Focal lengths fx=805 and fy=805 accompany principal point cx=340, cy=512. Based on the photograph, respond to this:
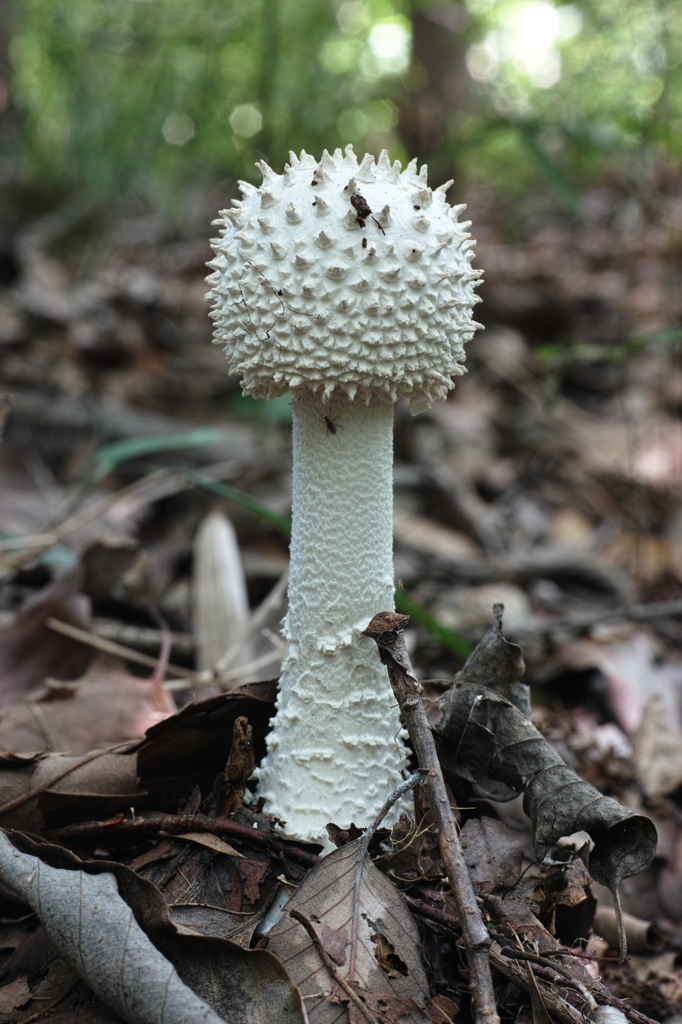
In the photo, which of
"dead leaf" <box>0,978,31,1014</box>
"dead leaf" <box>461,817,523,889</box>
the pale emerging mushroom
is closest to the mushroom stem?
the pale emerging mushroom

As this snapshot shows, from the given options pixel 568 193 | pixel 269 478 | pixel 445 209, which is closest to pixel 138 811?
pixel 445 209

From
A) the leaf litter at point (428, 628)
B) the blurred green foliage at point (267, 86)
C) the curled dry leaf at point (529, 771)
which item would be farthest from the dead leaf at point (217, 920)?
the blurred green foliage at point (267, 86)

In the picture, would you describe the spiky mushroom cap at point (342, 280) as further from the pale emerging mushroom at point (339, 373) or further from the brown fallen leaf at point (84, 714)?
the brown fallen leaf at point (84, 714)

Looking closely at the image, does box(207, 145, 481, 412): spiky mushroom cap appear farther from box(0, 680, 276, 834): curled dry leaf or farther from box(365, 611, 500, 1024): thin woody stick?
box(0, 680, 276, 834): curled dry leaf

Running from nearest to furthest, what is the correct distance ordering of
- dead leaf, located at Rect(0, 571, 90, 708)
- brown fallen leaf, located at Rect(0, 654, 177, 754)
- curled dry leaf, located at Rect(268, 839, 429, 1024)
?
curled dry leaf, located at Rect(268, 839, 429, 1024), brown fallen leaf, located at Rect(0, 654, 177, 754), dead leaf, located at Rect(0, 571, 90, 708)

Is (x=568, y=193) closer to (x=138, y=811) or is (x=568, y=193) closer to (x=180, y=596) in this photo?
(x=180, y=596)
